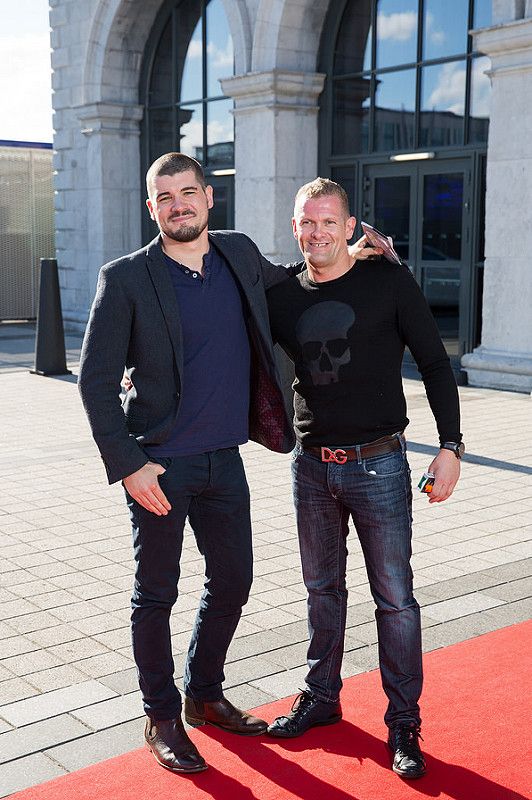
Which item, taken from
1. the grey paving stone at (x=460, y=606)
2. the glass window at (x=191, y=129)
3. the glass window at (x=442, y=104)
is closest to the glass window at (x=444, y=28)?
the glass window at (x=442, y=104)

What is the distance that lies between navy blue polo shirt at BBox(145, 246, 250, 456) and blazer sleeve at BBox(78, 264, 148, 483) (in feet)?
0.45

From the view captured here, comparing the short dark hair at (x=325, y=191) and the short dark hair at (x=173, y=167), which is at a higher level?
the short dark hair at (x=173, y=167)

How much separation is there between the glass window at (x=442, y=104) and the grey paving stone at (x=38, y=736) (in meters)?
9.83

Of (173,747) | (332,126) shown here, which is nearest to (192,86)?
(332,126)

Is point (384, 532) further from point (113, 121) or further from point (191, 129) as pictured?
point (113, 121)

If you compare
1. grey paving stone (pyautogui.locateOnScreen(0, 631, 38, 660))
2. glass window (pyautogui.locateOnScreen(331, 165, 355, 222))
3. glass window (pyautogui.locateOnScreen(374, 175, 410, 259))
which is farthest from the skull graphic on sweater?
glass window (pyautogui.locateOnScreen(331, 165, 355, 222))

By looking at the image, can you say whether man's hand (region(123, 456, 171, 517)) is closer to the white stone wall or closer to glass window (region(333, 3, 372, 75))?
the white stone wall

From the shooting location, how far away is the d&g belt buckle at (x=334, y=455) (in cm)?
336

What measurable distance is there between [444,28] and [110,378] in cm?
1025

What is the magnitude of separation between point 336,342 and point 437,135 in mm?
9694

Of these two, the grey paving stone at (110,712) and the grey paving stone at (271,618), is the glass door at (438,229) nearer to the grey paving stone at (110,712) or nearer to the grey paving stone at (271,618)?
the grey paving stone at (271,618)

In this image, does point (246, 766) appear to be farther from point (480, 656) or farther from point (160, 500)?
point (480, 656)

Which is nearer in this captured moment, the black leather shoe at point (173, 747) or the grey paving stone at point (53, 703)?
the black leather shoe at point (173, 747)

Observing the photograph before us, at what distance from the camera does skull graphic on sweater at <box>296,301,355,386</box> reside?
3.33 m
